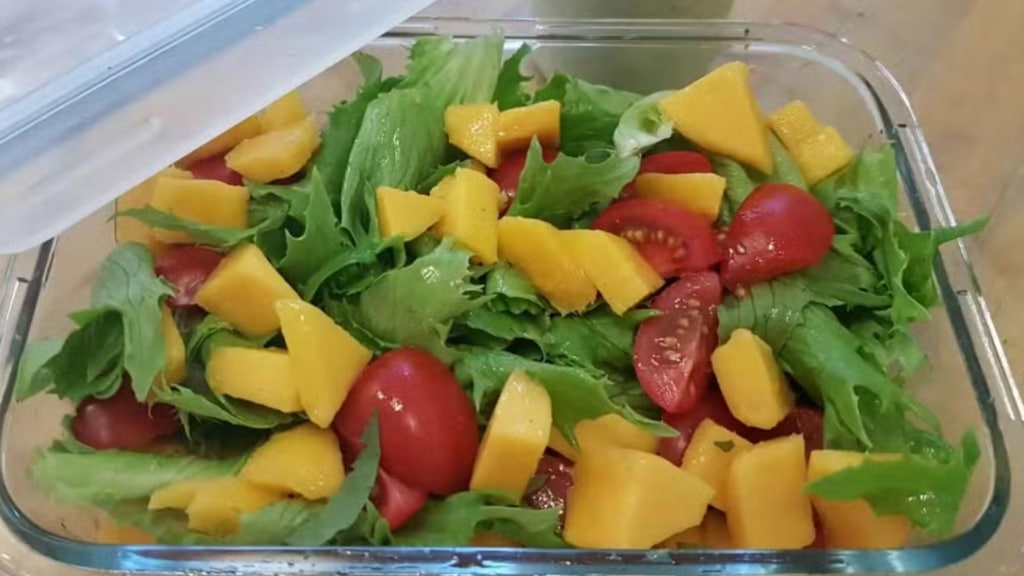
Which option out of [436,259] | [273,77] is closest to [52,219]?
[273,77]

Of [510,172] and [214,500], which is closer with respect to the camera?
[214,500]

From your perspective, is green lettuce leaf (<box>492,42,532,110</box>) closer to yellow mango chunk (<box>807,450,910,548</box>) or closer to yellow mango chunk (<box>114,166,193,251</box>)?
yellow mango chunk (<box>114,166,193,251</box>)

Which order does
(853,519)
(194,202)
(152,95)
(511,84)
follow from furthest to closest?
(511,84), (194,202), (853,519), (152,95)

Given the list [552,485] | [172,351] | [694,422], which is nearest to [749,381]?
[694,422]

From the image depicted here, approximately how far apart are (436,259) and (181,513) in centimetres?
23

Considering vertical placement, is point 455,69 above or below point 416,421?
above

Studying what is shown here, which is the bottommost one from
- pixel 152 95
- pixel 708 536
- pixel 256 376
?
pixel 708 536

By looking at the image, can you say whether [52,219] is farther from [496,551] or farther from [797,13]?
[797,13]

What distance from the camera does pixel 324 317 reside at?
0.74 m

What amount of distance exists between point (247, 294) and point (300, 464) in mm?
125

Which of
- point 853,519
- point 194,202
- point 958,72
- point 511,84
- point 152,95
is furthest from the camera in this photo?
point 958,72

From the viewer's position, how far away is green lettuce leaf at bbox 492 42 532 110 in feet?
3.00

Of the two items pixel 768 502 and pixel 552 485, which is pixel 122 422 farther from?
pixel 768 502

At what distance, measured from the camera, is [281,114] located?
895 mm
